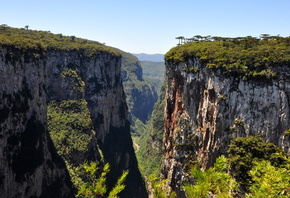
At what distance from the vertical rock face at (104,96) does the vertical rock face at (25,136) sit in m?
29.2

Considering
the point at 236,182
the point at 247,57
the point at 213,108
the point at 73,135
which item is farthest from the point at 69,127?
the point at 236,182

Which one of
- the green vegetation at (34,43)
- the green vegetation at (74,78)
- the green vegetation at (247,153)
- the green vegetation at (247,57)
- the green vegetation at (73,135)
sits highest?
the green vegetation at (34,43)

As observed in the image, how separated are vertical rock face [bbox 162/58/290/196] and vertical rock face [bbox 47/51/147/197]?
44.1 metres

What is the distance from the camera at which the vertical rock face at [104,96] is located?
8462 centimetres

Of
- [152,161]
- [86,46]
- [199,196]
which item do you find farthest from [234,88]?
[152,161]

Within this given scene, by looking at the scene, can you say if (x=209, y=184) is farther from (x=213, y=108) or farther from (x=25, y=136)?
(x=25, y=136)

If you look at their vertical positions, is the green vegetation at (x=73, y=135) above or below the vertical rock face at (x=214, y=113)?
below

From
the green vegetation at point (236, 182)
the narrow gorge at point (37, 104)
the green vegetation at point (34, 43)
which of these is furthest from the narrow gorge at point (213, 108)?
the green vegetation at point (34, 43)

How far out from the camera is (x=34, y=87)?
51.2 meters

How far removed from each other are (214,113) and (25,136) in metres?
37.2

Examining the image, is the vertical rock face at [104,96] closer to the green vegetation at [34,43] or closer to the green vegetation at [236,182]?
the green vegetation at [34,43]

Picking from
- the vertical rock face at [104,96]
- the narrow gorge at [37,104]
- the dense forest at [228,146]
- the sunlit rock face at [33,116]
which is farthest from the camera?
the vertical rock face at [104,96]

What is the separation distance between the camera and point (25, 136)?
4741 cm

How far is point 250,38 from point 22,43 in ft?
154
